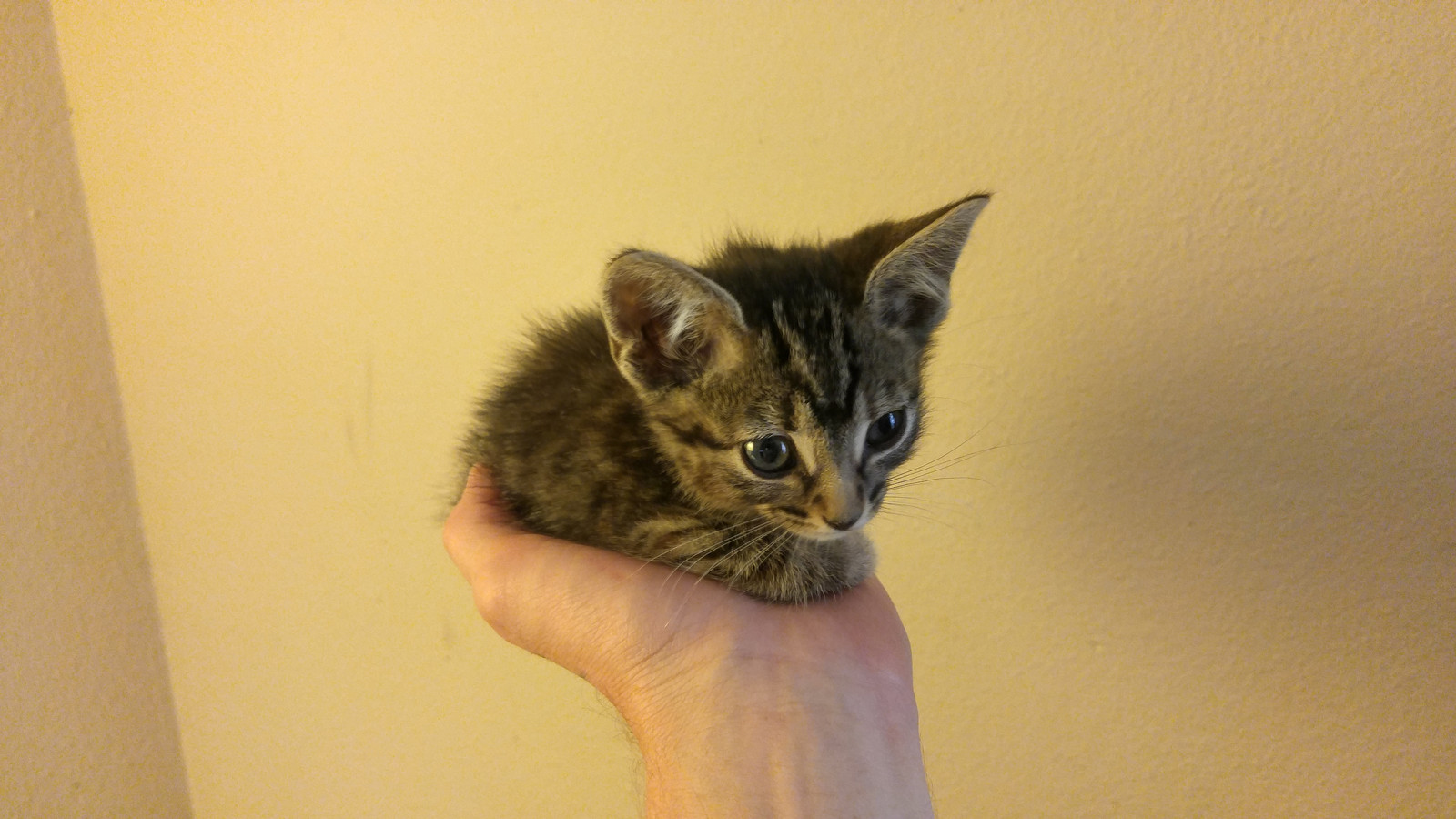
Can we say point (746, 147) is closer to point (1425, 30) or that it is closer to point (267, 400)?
point (1425, 30)

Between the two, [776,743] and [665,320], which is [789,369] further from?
[776,743]

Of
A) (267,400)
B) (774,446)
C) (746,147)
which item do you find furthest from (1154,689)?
(267,400)

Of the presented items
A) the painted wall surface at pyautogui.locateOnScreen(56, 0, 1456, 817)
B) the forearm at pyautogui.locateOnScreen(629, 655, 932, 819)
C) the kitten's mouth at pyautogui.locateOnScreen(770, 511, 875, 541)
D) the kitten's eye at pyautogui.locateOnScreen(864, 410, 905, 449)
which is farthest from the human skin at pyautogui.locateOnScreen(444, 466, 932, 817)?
the painted wall surface at pyautogui.locateOnScreen(56, 0, 1456, 817)

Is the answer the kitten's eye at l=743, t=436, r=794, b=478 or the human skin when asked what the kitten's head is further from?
the human skin

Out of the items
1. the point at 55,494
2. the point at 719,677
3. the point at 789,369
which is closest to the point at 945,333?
the point at 789,369

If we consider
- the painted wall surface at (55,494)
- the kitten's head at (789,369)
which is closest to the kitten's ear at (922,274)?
the kitten's head at (789,369)

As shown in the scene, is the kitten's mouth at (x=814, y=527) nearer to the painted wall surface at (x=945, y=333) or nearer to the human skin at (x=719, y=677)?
the human skin at (x=719, y=677)
